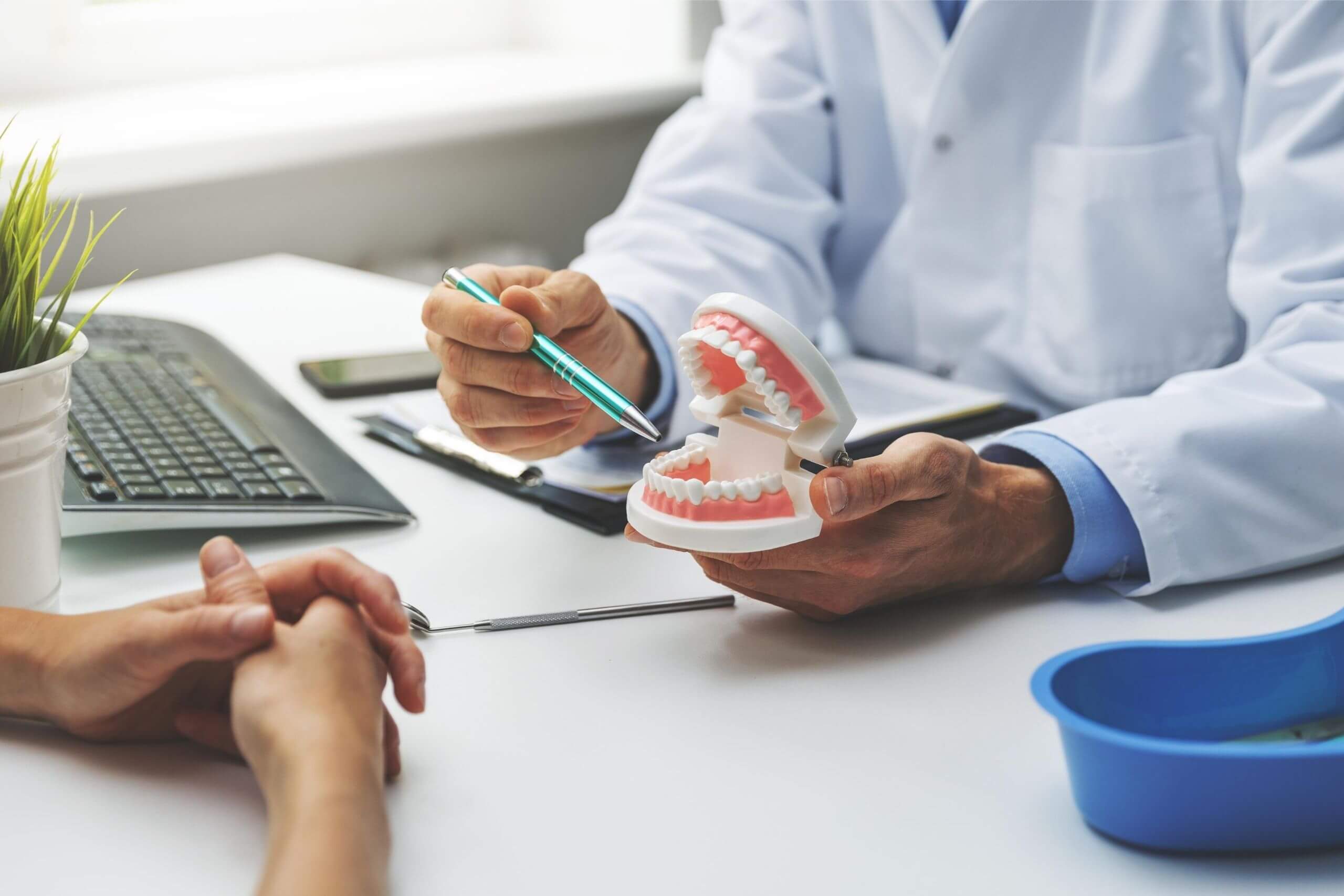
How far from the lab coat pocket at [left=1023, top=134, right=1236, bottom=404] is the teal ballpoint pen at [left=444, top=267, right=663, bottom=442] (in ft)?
1.64

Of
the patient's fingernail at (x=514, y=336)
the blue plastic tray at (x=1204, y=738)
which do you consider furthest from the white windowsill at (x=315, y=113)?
the blue plastic tray at (x=1204, y=738)

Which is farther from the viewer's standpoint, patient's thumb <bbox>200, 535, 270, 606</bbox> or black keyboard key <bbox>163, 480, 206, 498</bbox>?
black keyboard key <bbox>163, 480, 206, 498</bbox>

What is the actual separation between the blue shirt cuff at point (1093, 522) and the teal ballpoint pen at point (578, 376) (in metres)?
0.25

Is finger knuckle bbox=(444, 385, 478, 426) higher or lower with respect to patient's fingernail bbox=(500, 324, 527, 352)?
lower

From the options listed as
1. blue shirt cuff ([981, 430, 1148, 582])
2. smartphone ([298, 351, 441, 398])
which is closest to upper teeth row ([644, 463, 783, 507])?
blue shirt cuff ([981, 430, 1148, 582])

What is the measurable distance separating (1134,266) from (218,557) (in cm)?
84

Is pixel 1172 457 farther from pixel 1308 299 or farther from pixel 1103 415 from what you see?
pixel 1308 299

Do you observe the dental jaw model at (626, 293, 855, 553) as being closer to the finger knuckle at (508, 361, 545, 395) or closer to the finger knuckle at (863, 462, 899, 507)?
the finger knuckle at (863, 462, 899, 507)

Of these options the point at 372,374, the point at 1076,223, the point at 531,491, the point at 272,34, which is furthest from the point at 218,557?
the point at 272,34

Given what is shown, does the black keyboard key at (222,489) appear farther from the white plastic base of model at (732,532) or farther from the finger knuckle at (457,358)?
the white plastic base of model at (732,532)

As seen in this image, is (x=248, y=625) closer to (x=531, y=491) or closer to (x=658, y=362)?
(x=531, y=491)

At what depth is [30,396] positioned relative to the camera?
64 cm

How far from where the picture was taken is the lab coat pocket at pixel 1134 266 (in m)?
1.10

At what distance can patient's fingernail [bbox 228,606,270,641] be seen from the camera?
0.54 meters
